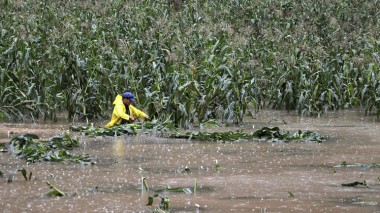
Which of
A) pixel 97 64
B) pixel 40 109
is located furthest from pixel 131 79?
pixel 40 109

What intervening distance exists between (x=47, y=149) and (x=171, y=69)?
4.44 m

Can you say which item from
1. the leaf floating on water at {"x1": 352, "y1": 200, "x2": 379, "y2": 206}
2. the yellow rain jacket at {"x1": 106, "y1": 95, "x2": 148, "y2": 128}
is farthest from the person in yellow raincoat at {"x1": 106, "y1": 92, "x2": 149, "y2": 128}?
the leaf floating on water at {"x1": 352, "y1": 200, "x2": 379, "y2": 206}

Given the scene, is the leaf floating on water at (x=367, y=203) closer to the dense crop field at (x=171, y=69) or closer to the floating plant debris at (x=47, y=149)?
the floating plant debris at (x=47, y=149)

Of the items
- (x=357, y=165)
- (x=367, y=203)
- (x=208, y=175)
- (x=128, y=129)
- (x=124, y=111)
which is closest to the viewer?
(x=367, y=203)

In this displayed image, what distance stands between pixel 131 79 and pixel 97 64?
59cm

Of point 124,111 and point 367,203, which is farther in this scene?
point 124,111

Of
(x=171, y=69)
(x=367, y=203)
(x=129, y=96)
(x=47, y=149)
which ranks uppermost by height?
(x=171, y=69)

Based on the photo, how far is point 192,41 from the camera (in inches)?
640

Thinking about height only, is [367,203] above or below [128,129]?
below

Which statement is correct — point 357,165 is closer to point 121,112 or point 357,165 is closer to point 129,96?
point 121,112

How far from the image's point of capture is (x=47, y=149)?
33.5ft

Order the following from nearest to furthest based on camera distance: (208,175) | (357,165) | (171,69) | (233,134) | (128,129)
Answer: (208,175) < (357,165) < (233,134) < (128,129) < (171,69)

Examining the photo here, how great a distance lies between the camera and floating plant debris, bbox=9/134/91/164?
967 centimetres

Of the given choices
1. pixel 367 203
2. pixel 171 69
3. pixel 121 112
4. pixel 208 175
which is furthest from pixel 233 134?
pixel 367 203
